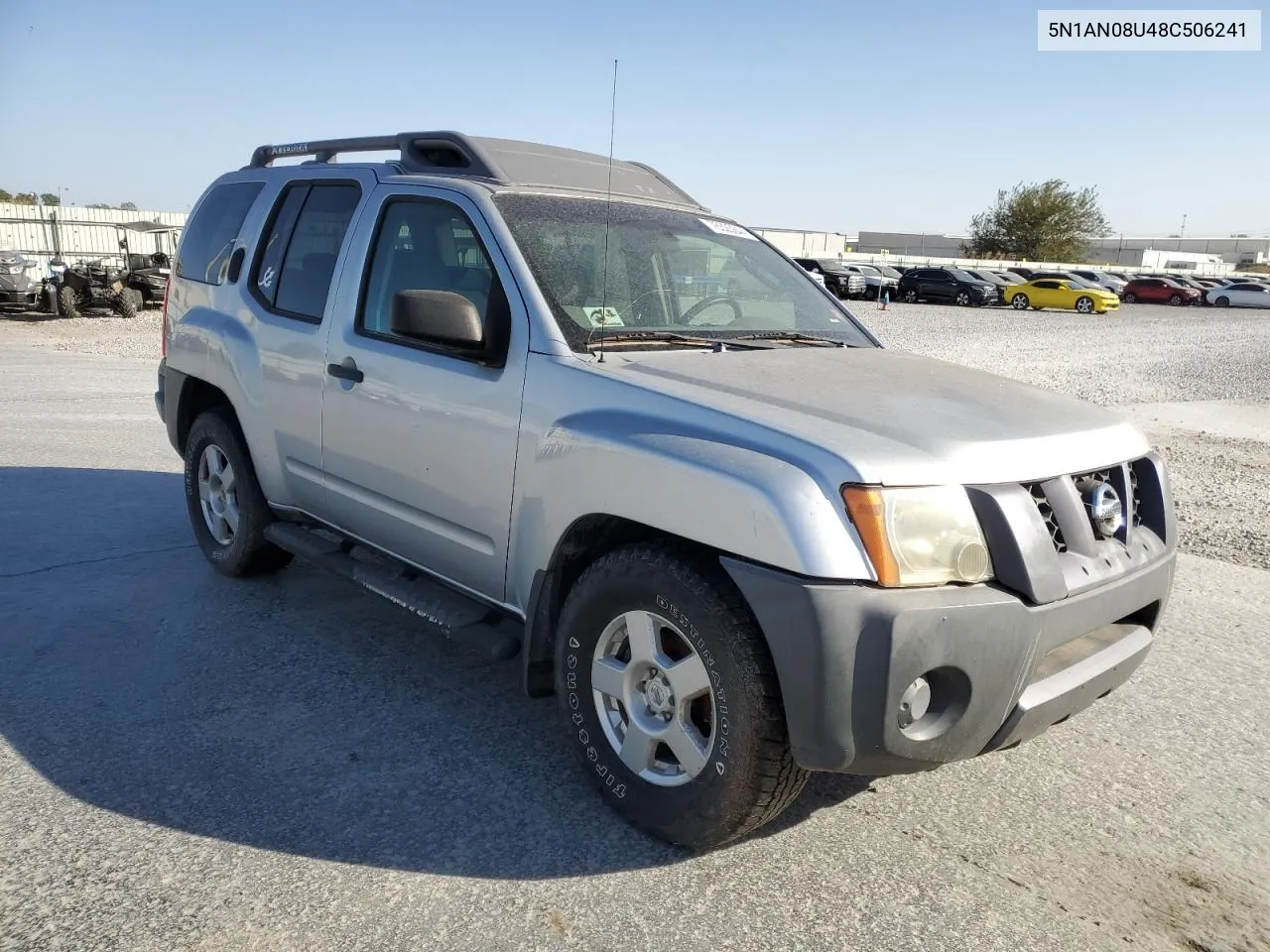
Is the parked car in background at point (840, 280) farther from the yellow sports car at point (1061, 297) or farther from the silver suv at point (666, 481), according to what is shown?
the silver suv at point (666, 481)

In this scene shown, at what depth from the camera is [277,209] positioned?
4816mm

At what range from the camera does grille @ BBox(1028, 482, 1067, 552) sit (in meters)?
2.79

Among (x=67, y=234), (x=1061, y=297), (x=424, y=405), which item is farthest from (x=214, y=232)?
(x=1061, y=297)

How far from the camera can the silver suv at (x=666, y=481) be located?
8.32ft

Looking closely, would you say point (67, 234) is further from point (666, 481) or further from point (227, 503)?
point (666, 481)

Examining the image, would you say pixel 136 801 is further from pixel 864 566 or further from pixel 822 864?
pixel 864 566

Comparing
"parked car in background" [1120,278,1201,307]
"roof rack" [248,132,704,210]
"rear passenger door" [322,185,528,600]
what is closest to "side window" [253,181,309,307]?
"roof rack" [248,132,704,210]

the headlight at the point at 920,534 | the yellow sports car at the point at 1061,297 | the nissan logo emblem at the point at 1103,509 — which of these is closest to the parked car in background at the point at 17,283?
the headlight at the point at 920,534

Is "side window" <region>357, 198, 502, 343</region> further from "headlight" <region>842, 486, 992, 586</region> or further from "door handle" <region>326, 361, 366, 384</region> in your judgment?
"headlight" <region>842, 486, 992, 586</region>

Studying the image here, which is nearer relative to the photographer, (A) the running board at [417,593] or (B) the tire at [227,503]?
(A) the running board at [417,593]

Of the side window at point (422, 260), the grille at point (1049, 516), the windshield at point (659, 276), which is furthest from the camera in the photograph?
the side window at point (422, 260)

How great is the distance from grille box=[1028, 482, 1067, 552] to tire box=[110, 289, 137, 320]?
22.0 meters

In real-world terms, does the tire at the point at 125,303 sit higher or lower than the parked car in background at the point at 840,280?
lower

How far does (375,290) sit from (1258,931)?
11.8 feet
